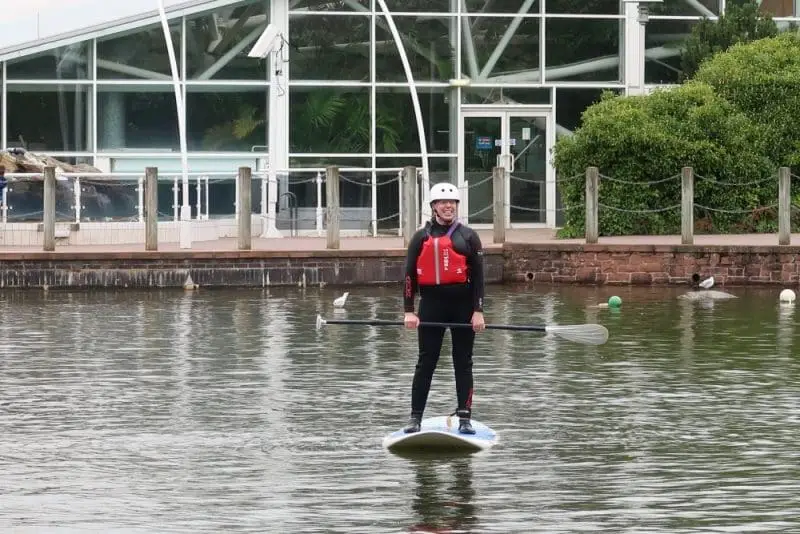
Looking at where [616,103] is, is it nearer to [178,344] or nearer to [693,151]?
[693,151]

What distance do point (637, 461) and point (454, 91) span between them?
25.7 metres

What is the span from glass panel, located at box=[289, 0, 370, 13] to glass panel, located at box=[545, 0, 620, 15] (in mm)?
3676

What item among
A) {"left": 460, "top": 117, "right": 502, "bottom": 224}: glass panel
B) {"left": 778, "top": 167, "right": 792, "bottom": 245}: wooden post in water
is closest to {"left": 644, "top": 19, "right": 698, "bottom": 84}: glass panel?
{"left": 460, "top": 117, "right": 502, "bottom": 224}: glass panel

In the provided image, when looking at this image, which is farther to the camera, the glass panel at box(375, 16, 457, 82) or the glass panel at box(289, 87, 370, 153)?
the glass panel at box(375, 16, 457, 82)

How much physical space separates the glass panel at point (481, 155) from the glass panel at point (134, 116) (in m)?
5.63

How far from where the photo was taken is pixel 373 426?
14320 millimetres

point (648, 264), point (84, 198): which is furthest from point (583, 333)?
point (84, 198)

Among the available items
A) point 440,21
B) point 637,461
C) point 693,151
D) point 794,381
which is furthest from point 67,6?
point 637,461

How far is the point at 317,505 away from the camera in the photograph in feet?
36.3

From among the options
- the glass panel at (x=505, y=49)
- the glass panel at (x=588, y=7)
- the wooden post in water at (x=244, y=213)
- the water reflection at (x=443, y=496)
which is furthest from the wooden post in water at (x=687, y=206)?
the water reflection at (x=443, y=496)

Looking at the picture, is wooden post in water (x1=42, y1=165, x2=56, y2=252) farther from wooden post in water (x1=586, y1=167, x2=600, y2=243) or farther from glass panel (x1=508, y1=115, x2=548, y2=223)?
glass panel (x1=508, y1=115, x2=548, y2=223)

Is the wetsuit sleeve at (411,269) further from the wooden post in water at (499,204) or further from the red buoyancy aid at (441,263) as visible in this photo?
the wooden post in water at (499,204)

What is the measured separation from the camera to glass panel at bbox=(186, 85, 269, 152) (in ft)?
121

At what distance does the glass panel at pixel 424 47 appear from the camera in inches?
1480
